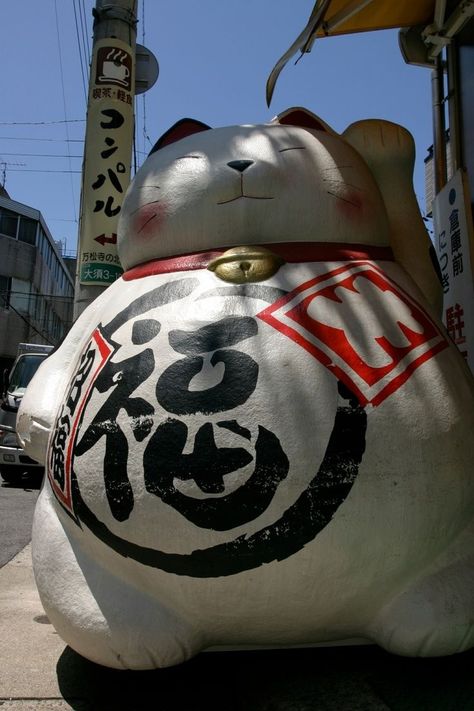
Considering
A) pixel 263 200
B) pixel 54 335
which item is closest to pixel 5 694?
pixel 263 200

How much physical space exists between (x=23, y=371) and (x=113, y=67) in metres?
5.98

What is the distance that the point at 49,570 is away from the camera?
2.32m

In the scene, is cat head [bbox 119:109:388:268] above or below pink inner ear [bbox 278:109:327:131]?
below

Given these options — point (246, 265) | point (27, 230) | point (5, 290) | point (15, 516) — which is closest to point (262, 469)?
point (246, 265)

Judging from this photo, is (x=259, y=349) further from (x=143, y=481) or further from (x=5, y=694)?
(x=5, y=694)

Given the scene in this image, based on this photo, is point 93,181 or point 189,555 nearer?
point 189,555

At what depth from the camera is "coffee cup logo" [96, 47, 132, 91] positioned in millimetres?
5582

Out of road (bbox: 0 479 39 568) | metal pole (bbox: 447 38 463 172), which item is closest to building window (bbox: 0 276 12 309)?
road (bbox: 0 479 39 568)

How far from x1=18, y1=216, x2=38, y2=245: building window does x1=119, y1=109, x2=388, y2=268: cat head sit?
86.4 feet

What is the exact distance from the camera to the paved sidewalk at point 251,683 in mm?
2316

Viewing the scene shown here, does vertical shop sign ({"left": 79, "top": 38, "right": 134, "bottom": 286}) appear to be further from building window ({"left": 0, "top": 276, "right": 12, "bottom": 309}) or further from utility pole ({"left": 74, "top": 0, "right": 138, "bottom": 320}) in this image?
building window ({"left": 0, "top": 276, "right": 12, "bottom": 309})

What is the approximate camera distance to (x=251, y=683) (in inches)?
98.7

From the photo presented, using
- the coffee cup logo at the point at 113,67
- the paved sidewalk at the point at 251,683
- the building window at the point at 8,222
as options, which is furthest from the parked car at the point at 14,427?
the building window at the point at 8,222

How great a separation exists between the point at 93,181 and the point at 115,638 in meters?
4.16
